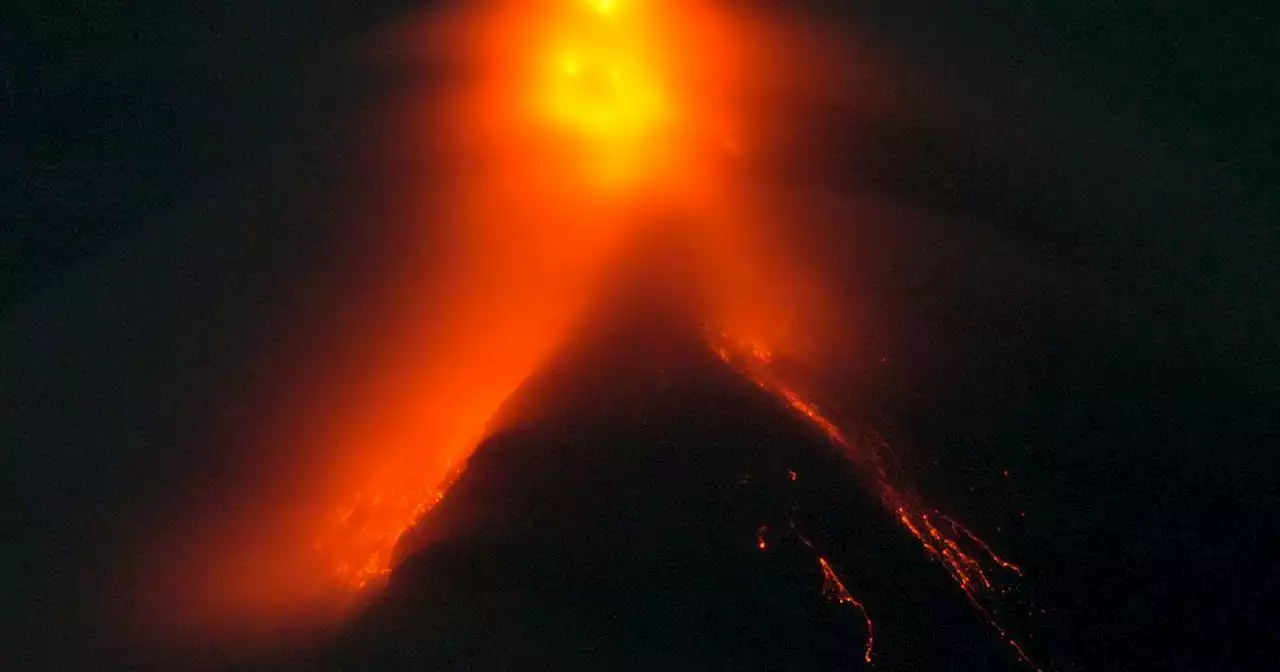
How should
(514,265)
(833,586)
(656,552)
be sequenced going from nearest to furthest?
Answer: 1. (833,586)
2. (656,552)
3. (514,265)

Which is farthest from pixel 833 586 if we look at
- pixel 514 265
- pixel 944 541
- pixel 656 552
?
pixel 514 265

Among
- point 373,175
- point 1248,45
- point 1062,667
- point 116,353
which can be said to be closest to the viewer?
point 1062,667

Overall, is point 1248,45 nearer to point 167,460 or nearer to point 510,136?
point 510,136

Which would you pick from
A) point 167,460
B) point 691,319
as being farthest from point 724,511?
point 167,460

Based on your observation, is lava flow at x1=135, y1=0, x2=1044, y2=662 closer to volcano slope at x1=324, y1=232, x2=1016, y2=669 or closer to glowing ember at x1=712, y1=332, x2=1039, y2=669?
glowing ember at x1=712, y1=332, x2=1039, y2=669

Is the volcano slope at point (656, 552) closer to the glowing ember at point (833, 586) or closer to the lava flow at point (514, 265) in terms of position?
the glowing ember at point (833, 586)

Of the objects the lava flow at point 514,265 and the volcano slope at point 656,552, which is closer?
the volcano slope at point 656,552

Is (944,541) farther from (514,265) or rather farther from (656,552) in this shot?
(514,265)

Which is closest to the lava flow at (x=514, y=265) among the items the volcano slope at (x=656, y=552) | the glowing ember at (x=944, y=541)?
the glowing ember at (x=944, y=541)
